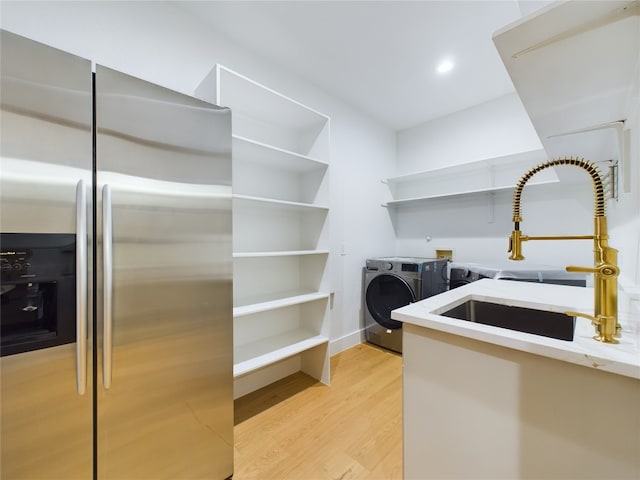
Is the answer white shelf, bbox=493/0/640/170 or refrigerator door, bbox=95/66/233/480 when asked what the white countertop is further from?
refrigerator door, bbox=95/66/233/480

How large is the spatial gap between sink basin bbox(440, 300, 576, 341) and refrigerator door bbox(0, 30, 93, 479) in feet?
4.68

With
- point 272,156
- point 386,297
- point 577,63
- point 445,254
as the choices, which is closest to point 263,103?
point 272,156

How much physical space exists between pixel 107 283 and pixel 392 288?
2352 millimetres

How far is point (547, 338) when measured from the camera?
703 millimetres

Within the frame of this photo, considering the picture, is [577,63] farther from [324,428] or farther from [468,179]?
[468,179]

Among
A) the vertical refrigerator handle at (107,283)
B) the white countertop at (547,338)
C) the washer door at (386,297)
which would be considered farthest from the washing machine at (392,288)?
the vertical refrigerator handle at (107,283)

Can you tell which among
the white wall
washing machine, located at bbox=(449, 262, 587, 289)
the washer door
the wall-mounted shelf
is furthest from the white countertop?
the white wall

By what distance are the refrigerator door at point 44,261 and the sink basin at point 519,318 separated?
1425 mm

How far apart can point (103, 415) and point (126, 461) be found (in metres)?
0.23

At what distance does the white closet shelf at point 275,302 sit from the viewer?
1.67m

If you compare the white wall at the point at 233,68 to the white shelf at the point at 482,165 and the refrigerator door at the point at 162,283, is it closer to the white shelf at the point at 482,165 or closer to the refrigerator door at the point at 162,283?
the white shelf at the point at 482,165

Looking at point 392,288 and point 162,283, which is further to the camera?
point 392,288

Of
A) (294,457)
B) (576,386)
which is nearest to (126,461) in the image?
(294,457)

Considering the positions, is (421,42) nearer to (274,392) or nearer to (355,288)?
(355,288)
